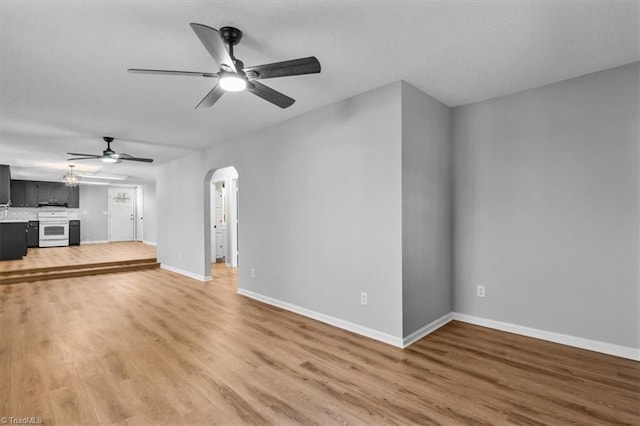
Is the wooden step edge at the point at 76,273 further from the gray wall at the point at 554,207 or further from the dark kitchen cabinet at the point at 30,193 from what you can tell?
the gray wall at the point at 554,207

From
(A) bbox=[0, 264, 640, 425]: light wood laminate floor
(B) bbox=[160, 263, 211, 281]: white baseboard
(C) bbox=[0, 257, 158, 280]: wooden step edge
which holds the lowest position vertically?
(A) bbox=[0, 264, 640, 425]: light wood laminate floor

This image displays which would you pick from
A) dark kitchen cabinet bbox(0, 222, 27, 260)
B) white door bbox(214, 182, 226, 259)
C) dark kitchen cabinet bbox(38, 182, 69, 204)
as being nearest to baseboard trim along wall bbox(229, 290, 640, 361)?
white door bbox(214, 182, 226, 259)

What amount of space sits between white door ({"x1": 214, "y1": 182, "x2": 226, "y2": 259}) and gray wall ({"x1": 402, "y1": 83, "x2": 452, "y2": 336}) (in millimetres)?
6166

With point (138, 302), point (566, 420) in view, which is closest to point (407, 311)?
point (566, 420)

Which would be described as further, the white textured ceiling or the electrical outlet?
the electrical outlet

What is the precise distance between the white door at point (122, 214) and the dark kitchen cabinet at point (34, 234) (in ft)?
7.28

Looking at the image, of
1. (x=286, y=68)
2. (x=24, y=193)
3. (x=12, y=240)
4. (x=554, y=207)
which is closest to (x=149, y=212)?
(x=24, y=193)

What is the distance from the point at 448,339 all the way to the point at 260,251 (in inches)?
110

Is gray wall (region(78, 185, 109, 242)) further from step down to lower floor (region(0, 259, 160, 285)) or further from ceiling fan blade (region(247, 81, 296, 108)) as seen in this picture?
ceiling fan blade (region(247, 81, 296, 108))

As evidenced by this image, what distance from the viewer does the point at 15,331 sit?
3479 millimetres

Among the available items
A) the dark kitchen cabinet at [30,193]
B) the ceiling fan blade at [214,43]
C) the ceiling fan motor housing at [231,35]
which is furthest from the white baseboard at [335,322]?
the dark kitchen cabinet at [30,193]

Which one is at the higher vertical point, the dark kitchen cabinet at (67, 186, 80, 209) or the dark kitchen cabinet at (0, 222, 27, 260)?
the dark kitchen cabinet at (67, 186, 80, 209)

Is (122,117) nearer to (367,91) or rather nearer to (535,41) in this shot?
(367,91)

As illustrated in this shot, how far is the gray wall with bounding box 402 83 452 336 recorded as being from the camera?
3.12 m
